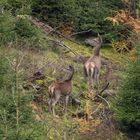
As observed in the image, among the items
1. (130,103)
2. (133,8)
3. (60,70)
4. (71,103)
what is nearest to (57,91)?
(71,103)

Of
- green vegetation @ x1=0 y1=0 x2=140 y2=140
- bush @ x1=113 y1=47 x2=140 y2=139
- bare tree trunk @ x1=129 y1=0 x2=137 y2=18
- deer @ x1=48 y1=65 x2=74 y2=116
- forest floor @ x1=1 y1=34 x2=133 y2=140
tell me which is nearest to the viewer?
green vegetation @ x1=0 y1=0 x2=140 y2=140

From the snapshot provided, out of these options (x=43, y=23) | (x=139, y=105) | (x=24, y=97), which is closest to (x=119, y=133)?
(x=139, y=105)

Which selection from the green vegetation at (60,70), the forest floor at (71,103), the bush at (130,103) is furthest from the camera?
the bush at (130,103)

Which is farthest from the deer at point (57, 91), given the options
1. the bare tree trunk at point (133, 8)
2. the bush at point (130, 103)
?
the bare tree trunk at point (133, 8)

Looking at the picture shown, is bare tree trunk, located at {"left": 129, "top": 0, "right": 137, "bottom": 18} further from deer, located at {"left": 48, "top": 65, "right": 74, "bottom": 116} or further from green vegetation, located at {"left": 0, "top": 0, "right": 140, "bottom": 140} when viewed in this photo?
deer, located at {"left": 48, "top": 65, "right": 74, "bottom": 116}

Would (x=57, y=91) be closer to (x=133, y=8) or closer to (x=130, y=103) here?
(x=130, y=103)

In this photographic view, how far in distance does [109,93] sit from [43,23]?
754 centimetres

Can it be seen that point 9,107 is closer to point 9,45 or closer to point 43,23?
point 9,45

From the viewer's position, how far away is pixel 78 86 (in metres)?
19.6

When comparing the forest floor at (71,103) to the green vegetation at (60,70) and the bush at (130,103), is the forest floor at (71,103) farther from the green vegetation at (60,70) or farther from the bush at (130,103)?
the bush at (130,103)

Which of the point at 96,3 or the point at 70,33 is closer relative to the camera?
the point at 70,33

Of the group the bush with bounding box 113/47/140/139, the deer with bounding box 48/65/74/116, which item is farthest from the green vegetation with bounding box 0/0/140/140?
the deer with bounding box 48/65/74/116

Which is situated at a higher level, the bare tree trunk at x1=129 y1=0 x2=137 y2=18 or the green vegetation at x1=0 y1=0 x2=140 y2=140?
the green vegetation at x1=0 y1=0 x2=140 y2=140

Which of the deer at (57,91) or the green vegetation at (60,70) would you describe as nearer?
the green vegetation at (60,70)
